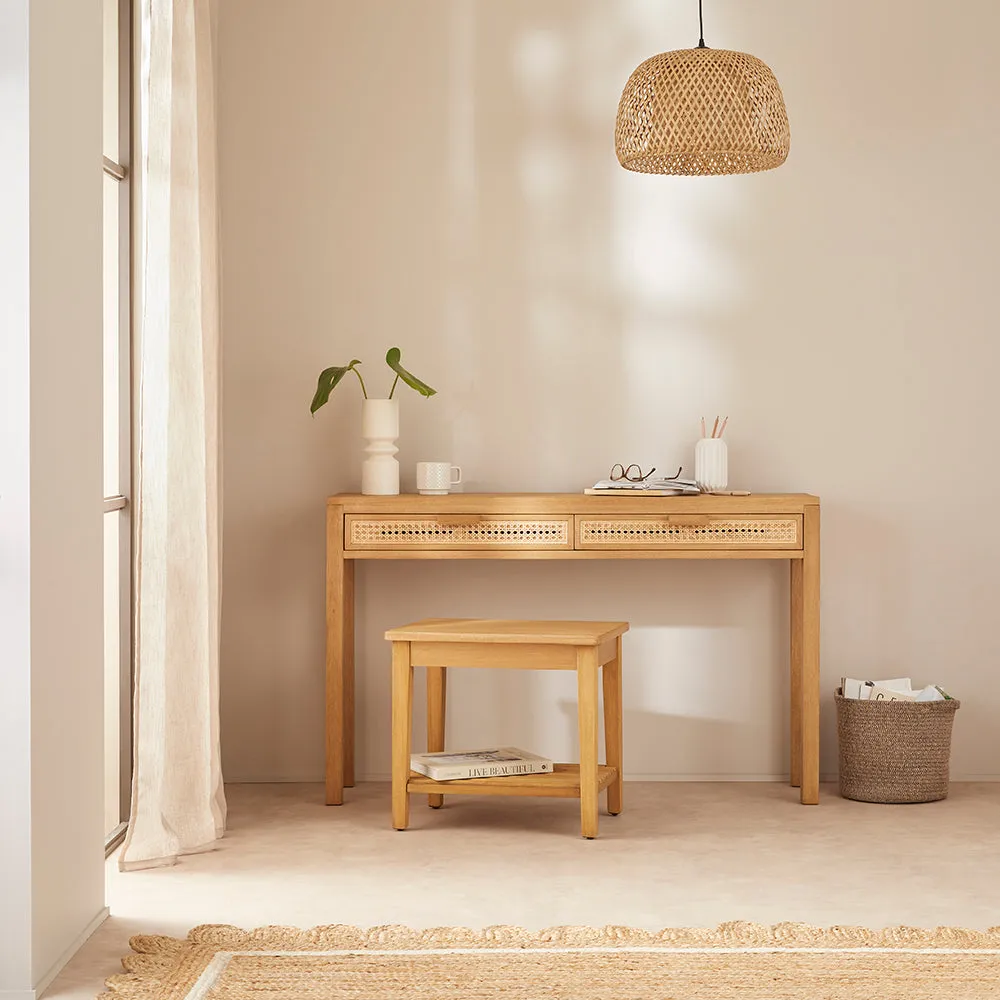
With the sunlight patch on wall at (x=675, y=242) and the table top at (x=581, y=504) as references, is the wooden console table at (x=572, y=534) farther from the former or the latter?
the sunlight patch on wall at (x=675, y=242)

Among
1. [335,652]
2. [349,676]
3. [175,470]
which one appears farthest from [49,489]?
[349,676]

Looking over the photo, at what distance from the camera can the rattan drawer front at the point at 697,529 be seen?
365cm

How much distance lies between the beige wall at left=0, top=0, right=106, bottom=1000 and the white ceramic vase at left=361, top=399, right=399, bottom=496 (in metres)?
1.18

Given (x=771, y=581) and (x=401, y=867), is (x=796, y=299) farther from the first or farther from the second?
(x=401, y=867)

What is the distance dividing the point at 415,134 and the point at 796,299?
128 centimetres

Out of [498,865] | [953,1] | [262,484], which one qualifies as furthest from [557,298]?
[498,865]

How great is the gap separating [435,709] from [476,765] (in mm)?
382

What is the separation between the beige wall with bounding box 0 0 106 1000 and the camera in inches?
89.3

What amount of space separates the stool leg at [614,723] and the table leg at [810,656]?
0.54 meters

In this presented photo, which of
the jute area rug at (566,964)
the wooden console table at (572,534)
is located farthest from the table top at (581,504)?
the jute area rug at (566,964)

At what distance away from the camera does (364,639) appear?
4.07 metres

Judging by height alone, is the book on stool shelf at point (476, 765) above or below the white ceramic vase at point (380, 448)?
below

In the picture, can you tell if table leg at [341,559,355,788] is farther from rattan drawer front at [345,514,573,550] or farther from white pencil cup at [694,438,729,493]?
white pencil cup at [694,438,729,493]

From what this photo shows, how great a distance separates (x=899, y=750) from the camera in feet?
12.2
